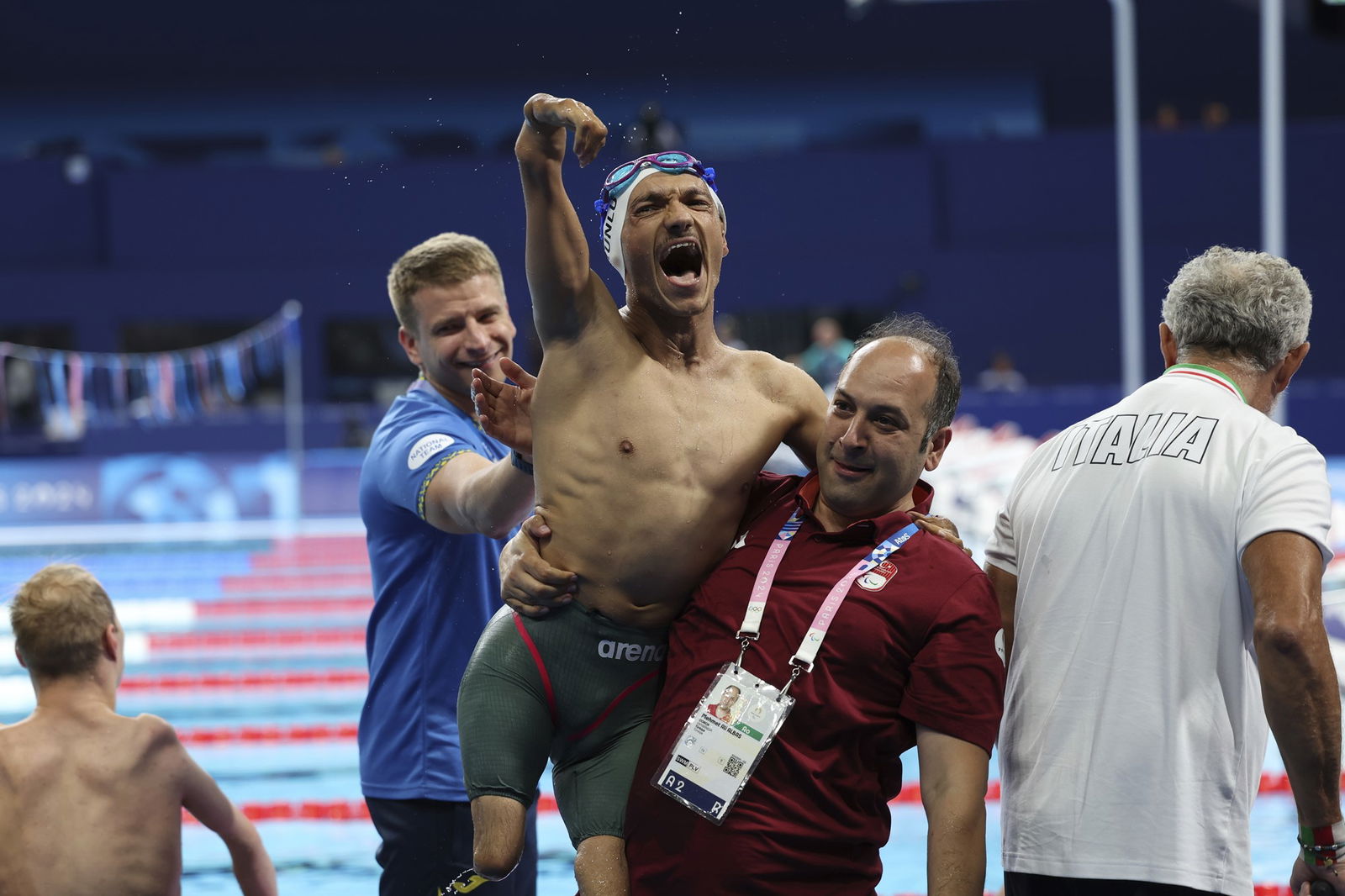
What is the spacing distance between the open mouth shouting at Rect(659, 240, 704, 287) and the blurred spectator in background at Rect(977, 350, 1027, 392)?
15501mm

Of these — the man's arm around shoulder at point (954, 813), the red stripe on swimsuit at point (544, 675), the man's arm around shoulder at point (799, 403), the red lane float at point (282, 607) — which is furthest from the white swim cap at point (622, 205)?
the red lane float at point (282, 607)

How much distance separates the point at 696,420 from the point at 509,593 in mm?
445

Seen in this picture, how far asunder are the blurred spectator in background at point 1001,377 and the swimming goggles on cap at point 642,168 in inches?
609

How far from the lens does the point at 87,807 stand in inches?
108

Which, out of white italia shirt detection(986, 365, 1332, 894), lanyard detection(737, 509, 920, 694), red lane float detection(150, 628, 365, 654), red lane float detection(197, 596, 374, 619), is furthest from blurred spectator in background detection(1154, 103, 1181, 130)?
lanyard detection(737, 509, 920, 694)

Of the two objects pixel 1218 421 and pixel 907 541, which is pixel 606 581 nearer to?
pixel 907 541

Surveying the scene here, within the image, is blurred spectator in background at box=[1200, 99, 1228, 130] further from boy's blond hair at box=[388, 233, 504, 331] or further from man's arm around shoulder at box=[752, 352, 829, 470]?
man's arm around shoulder at box=[752, 352, 829, 470]

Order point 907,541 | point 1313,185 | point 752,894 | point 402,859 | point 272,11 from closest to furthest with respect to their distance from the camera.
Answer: point 752,894, point 907,541, point 402,859, point 1313,185, point 272,11

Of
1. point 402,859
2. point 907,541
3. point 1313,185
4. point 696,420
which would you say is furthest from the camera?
point 1313,185

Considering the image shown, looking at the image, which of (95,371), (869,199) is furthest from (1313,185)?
(95,371)

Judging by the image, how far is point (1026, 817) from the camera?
236 centimetres

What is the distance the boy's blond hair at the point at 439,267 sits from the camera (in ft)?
9.95

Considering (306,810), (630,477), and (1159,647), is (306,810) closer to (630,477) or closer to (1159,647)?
(630,477)

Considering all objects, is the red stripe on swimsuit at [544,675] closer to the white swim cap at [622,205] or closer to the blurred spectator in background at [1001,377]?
the white swim cap at [622,205]
